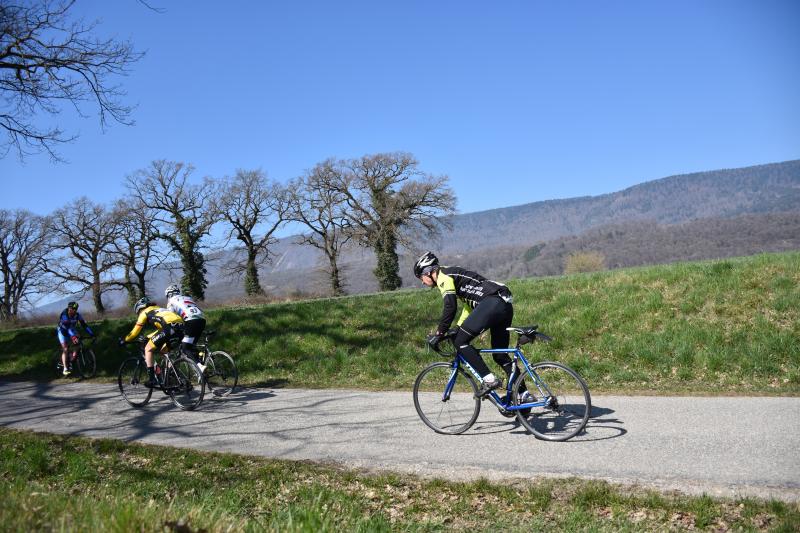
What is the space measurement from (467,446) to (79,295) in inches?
2443

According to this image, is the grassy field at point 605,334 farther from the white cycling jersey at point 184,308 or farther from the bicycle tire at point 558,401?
the white cycling jersey at point 184,308

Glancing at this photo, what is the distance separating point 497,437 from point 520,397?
1.88 feet

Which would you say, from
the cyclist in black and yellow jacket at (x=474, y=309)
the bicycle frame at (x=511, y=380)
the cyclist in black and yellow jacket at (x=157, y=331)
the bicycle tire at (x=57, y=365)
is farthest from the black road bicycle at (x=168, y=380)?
the bicycle tire at (x=57, y=365)

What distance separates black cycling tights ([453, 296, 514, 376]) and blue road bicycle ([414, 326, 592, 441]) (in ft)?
0.42

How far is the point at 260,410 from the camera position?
32.1 ft

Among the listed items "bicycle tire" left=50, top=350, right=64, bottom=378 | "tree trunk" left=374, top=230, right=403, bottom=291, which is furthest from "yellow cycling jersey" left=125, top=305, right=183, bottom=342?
"tree trunk" left=374, top=230, right=403, bottom=291

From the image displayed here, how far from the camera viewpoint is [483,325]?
7.21 meters

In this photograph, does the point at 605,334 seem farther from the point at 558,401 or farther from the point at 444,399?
the point at 444,399

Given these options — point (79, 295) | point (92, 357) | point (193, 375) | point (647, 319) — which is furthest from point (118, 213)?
point (647, 319)

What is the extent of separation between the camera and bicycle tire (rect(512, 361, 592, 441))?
21.9ft

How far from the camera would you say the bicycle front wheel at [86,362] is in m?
16.4

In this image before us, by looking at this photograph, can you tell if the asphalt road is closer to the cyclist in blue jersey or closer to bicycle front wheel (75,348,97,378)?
bicycle front wheel (75,348,97,378)

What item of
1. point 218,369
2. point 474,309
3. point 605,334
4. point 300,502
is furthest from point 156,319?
point 605,334

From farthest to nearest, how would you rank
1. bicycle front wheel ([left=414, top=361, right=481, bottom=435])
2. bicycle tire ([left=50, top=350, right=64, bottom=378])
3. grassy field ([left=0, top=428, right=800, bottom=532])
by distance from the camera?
bicycle tire ([left=50, top=350, right=64, bottom=378]) < bicycle front wheel ([left=414, top=361, right=481, bottom=435]) < grassy field ([left=0, top=428, right=800, bottom=532])
